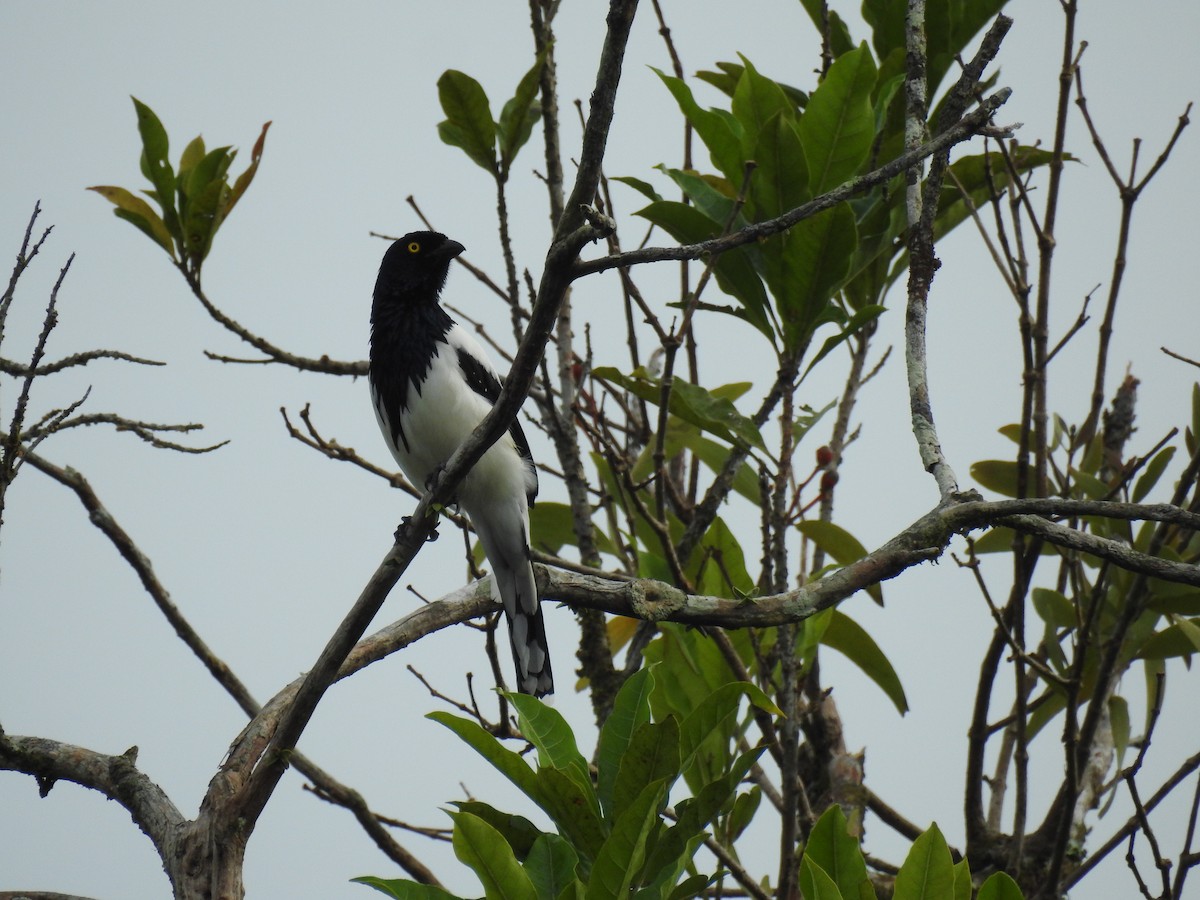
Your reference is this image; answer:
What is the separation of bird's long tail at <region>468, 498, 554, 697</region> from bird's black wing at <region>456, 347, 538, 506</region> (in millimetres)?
420

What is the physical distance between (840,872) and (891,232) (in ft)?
7.99

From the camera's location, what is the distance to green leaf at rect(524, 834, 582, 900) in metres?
2.74

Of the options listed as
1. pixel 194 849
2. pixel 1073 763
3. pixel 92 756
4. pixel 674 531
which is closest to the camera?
pixel 194 849

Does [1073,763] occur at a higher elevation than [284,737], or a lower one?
higher

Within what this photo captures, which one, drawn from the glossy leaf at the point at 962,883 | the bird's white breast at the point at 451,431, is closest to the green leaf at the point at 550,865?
the glossy leaf at the point at 962,883

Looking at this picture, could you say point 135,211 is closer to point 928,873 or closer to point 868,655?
point 868,655

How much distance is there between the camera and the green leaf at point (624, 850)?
2.59 m

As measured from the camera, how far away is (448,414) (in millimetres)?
4918

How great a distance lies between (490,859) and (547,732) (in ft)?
1.43

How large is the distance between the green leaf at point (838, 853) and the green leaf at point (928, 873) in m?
0.17

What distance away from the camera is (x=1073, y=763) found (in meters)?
3.95

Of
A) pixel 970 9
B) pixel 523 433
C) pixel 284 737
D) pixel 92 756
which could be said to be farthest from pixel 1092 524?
pixel 92 756

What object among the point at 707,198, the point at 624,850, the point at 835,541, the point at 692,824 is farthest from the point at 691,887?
the point at 707,198

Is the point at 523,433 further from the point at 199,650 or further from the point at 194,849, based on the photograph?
the point at 194,849
